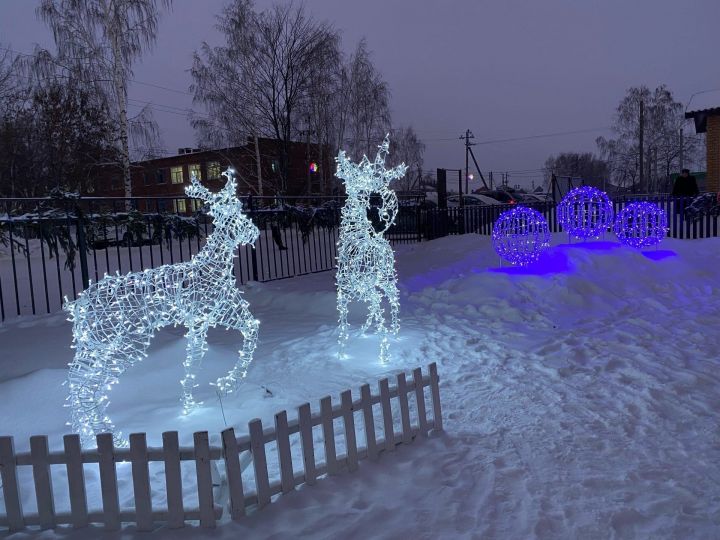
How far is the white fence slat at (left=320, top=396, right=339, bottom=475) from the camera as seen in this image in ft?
11.2

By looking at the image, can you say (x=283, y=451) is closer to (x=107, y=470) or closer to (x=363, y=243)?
(x=107, y=470)

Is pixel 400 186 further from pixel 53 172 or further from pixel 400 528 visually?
pixel 400 528

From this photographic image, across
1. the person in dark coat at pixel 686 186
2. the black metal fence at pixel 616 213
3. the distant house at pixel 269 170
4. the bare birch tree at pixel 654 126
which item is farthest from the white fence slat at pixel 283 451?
the bare birch tree at pixel 654 126

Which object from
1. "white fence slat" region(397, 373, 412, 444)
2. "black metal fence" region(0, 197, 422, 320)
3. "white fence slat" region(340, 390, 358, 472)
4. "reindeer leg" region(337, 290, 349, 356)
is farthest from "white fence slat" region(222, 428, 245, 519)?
"black metal fence" region(0, 197, 422, 320)

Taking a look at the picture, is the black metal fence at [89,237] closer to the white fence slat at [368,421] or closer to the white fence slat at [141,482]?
the white fence slat at [368,421]

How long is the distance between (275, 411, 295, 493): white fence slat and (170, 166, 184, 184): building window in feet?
149

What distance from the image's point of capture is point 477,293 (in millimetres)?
8766

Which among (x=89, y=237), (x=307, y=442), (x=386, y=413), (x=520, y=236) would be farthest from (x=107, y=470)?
(x=520, y=236)

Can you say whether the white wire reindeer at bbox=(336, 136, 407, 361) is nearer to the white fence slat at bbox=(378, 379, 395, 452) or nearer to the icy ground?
the icy ground

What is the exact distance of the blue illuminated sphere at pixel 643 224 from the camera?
10.9 m

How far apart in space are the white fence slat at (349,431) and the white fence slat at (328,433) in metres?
0.11

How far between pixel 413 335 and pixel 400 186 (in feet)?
118

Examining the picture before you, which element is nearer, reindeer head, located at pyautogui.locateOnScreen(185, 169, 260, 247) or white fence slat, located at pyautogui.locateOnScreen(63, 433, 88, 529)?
white fence slat, located at pyautogui.locateOnScreen(63, 433, 88, 529)

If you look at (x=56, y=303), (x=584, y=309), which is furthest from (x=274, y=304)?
(x=584, y=309)
